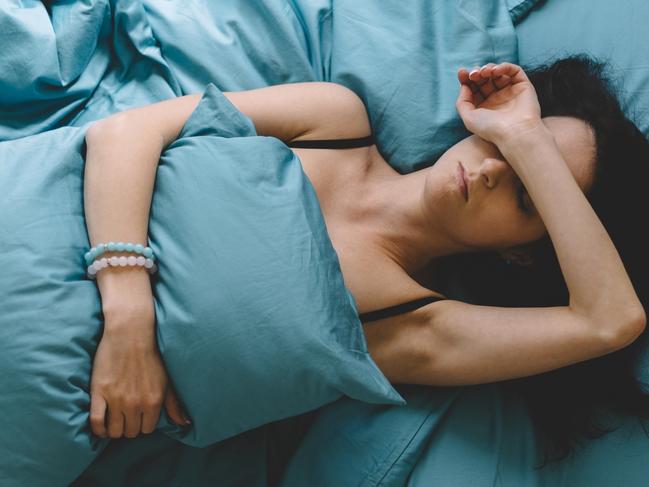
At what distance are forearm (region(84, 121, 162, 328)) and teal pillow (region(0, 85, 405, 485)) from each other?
0.7 inches

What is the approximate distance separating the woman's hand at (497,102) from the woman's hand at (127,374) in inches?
22.5

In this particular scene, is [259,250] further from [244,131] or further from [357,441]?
[357,441]

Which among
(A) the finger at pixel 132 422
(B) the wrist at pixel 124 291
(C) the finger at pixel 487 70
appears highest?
(C) the finger at pixel 487 70

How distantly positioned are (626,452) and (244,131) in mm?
777

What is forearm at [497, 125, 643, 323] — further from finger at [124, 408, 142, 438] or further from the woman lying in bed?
finger at [124, 408, 142, 438]

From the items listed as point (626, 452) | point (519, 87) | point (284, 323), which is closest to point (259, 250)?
point (284, 323)

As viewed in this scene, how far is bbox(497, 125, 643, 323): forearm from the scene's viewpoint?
98 cm

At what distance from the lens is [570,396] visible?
44.9 inches

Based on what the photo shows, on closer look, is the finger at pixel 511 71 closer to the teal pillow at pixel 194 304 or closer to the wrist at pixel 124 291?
the teal pillow at pixel 194 304

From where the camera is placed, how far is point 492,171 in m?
0.99

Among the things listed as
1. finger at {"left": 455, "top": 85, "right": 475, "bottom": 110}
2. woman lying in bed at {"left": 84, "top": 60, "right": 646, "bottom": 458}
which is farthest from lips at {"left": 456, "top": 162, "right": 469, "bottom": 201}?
finger at {"left": 455, "top": 85, "right": 475, "bottom": 110}

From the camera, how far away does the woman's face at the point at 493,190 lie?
39.6 inches

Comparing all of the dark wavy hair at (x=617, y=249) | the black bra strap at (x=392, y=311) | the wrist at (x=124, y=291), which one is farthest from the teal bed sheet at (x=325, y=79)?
the wrist at (x=124, y=291)

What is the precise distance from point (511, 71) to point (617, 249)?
1.10ft
